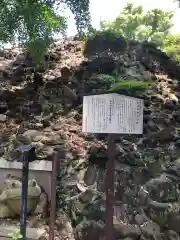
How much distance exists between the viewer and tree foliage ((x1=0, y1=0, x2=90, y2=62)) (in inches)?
229

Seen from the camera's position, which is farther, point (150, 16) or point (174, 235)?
point (150, 16)

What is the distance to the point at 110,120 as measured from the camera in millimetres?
2514

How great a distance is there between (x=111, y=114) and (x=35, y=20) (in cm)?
386

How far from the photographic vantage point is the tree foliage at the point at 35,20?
5.82 m

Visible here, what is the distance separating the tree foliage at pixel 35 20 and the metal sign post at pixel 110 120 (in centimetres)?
367

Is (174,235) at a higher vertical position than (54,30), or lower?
lower

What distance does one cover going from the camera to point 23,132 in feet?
17.0

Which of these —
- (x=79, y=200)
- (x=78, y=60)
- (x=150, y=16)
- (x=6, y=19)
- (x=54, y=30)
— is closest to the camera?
(x=79, y=200)

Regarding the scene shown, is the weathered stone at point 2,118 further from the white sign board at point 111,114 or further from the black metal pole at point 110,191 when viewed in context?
the black metal pole at point 110,191

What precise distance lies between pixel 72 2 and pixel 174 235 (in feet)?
13.8

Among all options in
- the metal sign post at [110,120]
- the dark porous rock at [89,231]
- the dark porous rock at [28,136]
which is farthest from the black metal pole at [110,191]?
the dark porous rock at [28,136]

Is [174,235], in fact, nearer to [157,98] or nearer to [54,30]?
[157,98]

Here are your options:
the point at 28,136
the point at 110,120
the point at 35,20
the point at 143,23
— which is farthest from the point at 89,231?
the point at 143,23

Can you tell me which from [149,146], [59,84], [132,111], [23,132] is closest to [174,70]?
[59,84]
